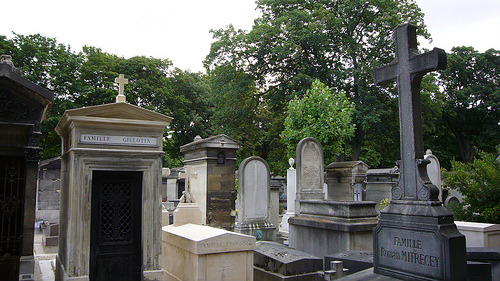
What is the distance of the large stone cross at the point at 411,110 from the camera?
4.89 meters

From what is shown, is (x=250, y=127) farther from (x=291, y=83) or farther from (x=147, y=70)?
(x=147, y=70)

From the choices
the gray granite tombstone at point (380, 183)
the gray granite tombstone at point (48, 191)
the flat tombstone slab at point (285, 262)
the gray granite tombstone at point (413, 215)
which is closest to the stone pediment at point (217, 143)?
the flat tombstone slab at point (285, 262)

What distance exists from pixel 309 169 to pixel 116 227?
263 inches

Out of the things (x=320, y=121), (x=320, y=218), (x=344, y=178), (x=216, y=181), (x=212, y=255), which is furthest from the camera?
(x=320, y=121)

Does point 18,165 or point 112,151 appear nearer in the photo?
point 112,151

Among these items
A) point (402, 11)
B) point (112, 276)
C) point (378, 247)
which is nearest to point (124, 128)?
point (112, 276)

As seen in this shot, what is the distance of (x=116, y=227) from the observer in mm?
5137

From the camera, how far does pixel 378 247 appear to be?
17.0 feet

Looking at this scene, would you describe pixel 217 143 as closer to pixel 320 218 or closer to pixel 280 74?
pixel 320 218

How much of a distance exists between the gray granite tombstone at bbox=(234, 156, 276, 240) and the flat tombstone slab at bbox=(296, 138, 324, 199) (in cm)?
113

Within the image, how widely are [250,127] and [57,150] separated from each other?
40.3 ft

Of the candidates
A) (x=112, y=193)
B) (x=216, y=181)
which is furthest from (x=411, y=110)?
(x=216, y=181)

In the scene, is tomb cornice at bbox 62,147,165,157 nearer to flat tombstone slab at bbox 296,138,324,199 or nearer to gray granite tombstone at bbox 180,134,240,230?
flat tombstone slab at bbox 296,138,324,199

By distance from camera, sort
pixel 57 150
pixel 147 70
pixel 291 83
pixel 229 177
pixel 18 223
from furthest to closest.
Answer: pixel 147 70, pixel 57 150, pixel 291 83, pixel 229 177, pixel 18 223
